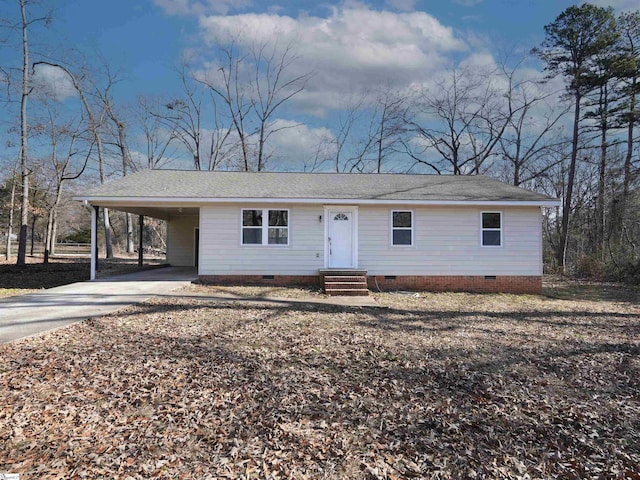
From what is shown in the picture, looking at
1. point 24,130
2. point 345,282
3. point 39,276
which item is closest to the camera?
point 345,282

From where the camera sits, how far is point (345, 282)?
11000 mm

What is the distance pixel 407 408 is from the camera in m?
3.54

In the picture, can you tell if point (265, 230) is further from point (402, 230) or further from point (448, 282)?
point (448, 282)

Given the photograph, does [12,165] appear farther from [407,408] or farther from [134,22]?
[407,408]

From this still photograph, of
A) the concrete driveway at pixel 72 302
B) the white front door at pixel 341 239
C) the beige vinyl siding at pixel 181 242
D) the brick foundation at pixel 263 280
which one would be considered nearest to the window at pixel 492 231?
the white front door at pixel 341 239

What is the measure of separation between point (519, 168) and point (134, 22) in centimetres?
2270

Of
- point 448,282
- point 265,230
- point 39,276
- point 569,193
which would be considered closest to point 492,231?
point 448,282

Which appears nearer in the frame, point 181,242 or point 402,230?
point 402,230

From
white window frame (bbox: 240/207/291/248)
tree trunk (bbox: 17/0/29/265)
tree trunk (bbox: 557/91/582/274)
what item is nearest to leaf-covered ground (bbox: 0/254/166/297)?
tree trunk (bbox: 17/0/29/265)

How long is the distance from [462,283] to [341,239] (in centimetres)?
411

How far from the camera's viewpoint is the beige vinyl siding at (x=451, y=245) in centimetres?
1193

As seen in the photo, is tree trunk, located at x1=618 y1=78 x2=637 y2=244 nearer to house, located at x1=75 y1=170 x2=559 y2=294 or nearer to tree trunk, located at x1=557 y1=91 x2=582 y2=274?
tree trunk, located at x1=557 y1=91 x2=582 y2=274

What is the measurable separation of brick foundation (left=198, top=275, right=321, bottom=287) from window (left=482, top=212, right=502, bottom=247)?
18.1 ft

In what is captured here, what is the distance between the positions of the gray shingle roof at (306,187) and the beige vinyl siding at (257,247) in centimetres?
60
